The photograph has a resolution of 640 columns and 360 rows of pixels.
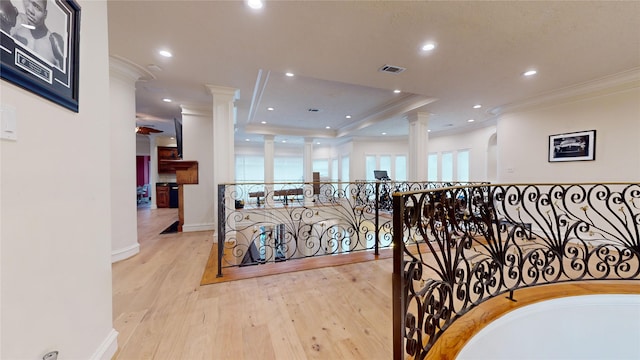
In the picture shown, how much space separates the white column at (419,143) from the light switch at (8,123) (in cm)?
598

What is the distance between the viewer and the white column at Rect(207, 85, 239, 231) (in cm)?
397

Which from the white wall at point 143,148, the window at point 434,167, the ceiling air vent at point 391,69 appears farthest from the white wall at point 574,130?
the white wall at point 143,148

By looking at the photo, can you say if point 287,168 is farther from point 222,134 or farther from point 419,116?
point 222,134

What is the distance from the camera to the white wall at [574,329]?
6.93 ft

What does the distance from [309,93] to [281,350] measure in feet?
14.5

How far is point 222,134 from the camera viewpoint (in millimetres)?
3988

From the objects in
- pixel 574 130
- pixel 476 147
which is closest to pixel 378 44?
pixel 574 130

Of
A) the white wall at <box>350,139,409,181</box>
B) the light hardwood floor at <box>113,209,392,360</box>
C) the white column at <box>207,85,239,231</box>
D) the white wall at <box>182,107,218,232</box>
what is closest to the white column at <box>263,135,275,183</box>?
the white wall at <box>182,107,218,232</box>

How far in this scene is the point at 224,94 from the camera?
4.02 meters

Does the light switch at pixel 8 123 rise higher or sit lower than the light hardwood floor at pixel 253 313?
higher

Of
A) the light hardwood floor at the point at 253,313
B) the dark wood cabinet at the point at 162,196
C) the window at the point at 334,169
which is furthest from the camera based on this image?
the window at the point at 334,169

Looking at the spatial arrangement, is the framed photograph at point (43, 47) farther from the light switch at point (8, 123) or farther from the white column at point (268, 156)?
the white column at point (268, 156)

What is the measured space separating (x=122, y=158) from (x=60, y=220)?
8.93 feet

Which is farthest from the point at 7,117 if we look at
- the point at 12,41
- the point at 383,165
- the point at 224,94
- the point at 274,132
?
the point at 383,165
